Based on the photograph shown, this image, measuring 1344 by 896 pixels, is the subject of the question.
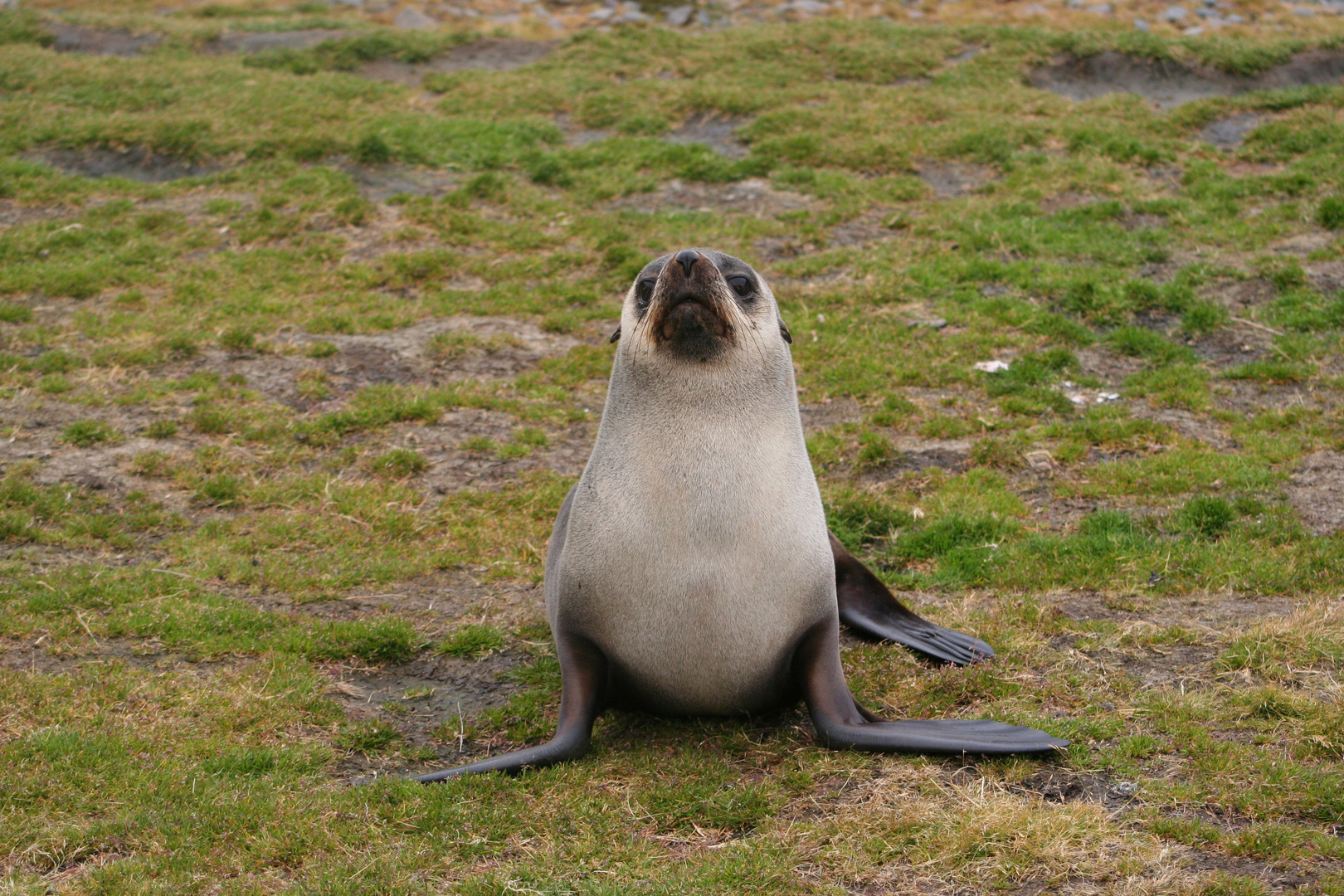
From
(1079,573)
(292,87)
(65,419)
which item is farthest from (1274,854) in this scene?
(292,87)

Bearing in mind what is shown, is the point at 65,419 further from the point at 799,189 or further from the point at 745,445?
the point at 799,189

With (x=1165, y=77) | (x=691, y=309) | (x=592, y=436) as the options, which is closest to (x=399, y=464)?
(x=592, y=436)

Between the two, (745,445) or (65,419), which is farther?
(65,419)

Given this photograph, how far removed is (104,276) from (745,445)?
743 cm

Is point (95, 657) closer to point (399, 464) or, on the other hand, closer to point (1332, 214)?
point (399, 464)

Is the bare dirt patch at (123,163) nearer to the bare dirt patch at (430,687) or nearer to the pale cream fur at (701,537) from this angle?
the bare dirt patch at (430,687)

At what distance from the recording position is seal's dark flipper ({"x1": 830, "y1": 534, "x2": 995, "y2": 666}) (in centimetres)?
526

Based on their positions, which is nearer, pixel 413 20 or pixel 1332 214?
pixel 1332 214

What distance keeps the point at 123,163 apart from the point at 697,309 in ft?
32.7

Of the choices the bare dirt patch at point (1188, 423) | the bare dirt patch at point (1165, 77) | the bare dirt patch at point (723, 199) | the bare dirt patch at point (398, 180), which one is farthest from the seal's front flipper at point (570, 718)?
the bare dirt patch at point (1165, 77)

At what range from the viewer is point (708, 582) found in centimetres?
453

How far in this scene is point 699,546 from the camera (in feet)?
14.9

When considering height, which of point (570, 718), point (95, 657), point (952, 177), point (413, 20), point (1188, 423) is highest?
point (413, 20)

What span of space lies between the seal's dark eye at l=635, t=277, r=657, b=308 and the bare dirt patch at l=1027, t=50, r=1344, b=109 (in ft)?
34.0
